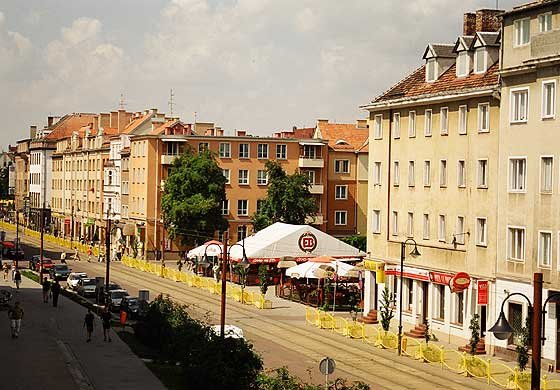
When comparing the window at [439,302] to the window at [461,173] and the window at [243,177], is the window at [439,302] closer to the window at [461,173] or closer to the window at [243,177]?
the window at [461,173]

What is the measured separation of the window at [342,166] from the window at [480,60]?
6059 cm

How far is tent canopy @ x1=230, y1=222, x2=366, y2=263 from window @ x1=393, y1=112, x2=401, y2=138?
1938cm

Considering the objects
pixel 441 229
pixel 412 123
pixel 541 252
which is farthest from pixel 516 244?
pixel 412 123

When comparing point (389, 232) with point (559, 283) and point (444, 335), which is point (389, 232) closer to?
point (444, 335)

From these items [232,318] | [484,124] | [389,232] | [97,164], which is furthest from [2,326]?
[97,164]

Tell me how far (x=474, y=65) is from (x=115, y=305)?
26601 mm

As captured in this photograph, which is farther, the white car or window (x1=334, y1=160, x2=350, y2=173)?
window (x1=334, y1=160, x2=350, y2=173)

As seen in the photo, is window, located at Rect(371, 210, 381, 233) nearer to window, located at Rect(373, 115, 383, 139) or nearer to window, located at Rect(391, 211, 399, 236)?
window, located at Rect(391, 211, 399, 236)

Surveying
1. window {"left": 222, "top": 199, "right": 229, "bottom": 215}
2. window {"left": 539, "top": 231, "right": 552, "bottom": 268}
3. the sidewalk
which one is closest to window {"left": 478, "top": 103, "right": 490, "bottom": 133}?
window {"left": 539, "top": 231, "right": 552, "bottom": 268}

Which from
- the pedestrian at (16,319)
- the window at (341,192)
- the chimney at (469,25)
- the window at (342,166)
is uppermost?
the chimney at (469,25)

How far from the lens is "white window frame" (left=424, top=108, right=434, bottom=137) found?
5693cm

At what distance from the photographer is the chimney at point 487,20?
58062 millimetres

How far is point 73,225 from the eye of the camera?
144 m

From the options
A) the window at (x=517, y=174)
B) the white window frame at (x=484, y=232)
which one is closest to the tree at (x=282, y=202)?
the white window frame at (x=484, y=232)
